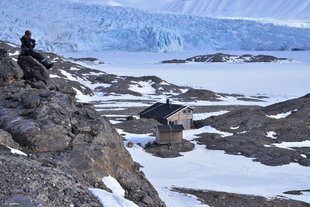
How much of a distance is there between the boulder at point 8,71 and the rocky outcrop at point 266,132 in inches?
646

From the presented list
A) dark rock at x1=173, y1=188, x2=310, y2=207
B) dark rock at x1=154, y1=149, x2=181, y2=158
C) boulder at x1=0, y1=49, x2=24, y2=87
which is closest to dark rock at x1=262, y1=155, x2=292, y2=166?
dark rock at x1=154, y1=149, x2=181, y2=158

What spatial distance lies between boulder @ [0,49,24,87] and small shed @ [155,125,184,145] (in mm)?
15876

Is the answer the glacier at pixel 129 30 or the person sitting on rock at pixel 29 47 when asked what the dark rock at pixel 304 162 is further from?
the glacier at pixel 129 30

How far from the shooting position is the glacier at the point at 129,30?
3595 inches

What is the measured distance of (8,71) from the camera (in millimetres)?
10469

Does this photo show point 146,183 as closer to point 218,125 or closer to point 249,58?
point 218,125

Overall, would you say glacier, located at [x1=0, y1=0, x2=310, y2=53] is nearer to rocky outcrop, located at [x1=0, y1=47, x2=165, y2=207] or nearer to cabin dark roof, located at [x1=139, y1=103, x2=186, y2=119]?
cabin dark roof, located at [x1=139, y1=103, x2=186, y2=119]

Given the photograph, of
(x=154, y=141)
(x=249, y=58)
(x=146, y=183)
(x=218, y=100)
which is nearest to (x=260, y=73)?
(x=249, y=58)

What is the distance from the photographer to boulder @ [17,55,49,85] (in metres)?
11.2

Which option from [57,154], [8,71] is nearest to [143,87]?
[8,71]


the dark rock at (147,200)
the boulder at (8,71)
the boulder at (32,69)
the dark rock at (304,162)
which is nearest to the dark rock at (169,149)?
the dark rock at (304,162)

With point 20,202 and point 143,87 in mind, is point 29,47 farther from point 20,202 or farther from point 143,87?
point 143,87

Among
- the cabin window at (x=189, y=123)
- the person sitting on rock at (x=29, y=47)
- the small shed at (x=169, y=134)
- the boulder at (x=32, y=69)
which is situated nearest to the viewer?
the person sitting on rock at (x=29, y=47)

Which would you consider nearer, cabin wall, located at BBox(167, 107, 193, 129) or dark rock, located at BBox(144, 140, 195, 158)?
dark rock, located at BBox(144, 140, 195, 158)
